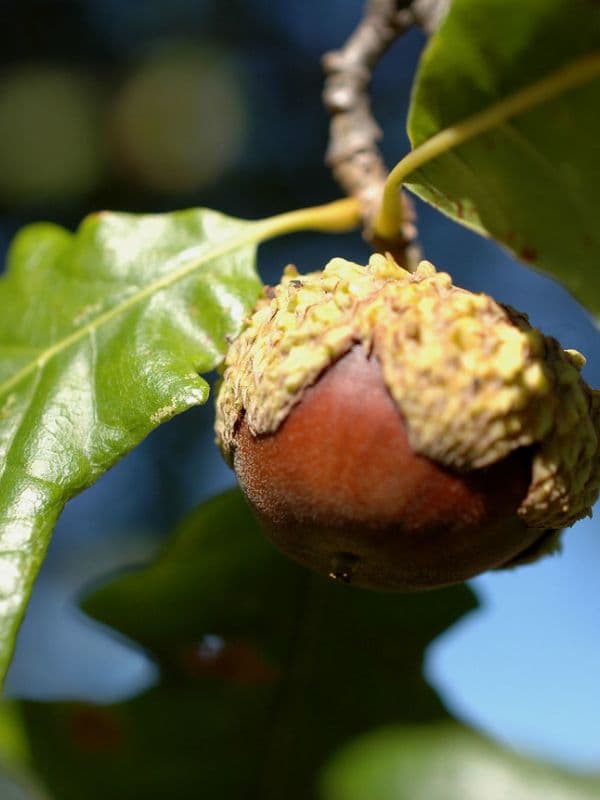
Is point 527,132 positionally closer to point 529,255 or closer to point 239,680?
point 529,255

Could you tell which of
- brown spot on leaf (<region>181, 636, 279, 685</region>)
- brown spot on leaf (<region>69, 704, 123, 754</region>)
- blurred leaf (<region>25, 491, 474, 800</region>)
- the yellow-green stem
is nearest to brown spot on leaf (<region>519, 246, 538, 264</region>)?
the yellow-green stem

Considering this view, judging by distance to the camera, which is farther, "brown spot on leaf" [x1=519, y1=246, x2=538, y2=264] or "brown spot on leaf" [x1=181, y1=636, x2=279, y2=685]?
"brown spot on leaf" [x1=181, y1=636, x2=279, y2=685]

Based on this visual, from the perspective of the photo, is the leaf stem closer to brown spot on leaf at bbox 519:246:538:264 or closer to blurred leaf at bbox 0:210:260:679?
brown spot on leaf at bbox 519:246:538:264

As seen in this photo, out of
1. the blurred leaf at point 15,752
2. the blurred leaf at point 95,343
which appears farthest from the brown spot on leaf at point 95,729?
the blurred leaf at point 95,343

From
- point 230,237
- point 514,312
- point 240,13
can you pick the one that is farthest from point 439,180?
point 240,13

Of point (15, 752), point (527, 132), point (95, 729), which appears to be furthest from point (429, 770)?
point (527, 132)

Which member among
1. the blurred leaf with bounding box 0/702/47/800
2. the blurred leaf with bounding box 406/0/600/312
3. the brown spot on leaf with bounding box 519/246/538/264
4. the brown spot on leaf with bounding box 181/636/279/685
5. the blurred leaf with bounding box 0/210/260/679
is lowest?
the blurred leaf with bounding box 0/702/47/800
